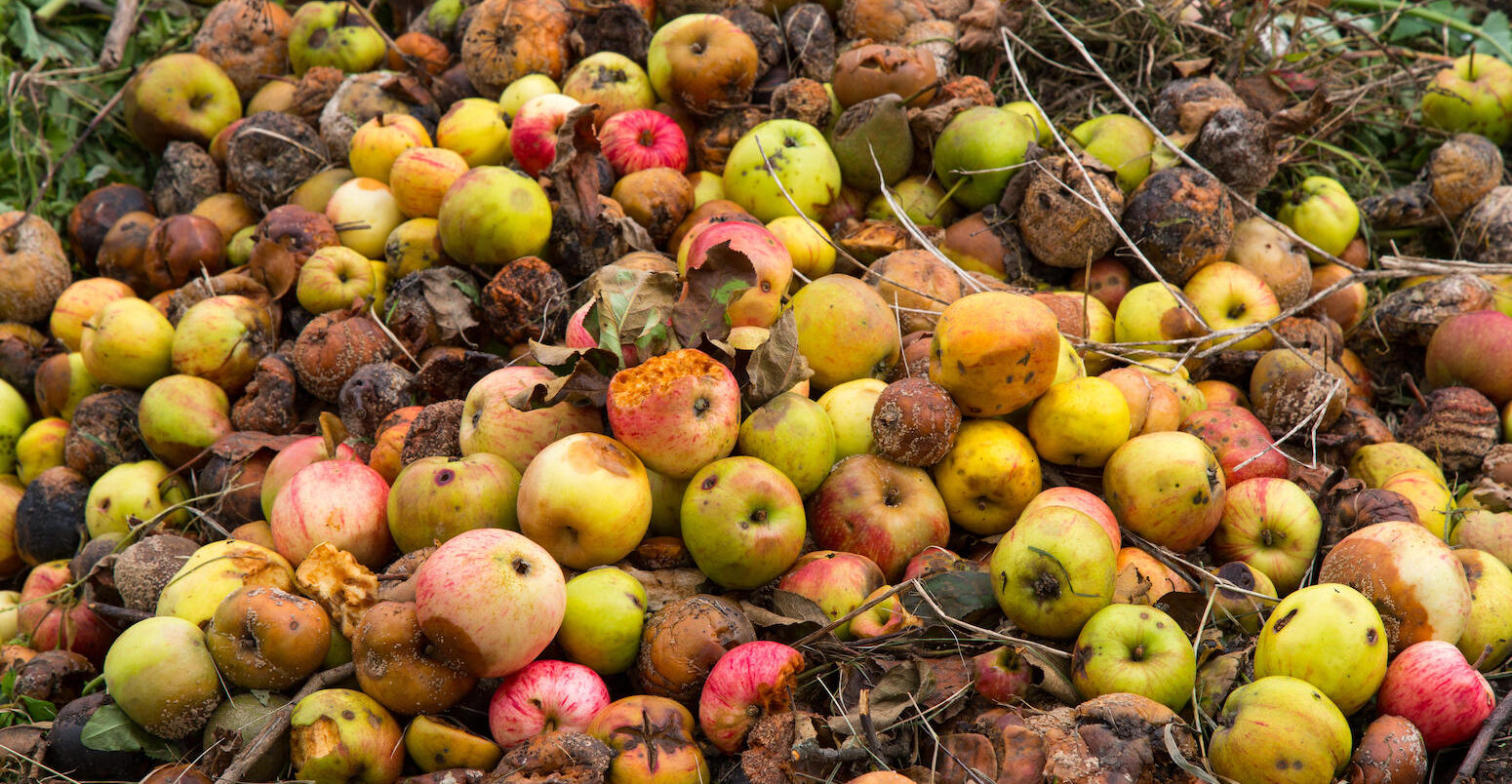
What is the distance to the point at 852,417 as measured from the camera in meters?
3.49

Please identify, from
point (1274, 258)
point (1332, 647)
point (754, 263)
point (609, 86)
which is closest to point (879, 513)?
point (754, 263)

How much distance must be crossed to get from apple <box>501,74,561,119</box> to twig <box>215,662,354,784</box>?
10.3 ft

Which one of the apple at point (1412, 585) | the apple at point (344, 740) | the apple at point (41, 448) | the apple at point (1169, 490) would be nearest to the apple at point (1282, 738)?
the apple at point (1412, 585)

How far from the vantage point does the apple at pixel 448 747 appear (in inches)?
103

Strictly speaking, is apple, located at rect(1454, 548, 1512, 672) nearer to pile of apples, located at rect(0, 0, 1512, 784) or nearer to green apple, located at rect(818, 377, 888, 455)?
pile of apples, located at rect(0, 0, 1512, 784)

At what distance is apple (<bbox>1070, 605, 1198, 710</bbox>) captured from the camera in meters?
2.64

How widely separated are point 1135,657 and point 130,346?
4.32 metres

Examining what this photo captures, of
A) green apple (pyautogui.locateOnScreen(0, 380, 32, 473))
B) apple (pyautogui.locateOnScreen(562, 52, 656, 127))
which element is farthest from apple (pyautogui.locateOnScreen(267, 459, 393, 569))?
green apple (pyautogui.locateOnScreen(0, 380, 32, 473))

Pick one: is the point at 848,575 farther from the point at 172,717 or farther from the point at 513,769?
the point at 172,717

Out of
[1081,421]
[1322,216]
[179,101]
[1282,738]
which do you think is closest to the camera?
[1282,738]

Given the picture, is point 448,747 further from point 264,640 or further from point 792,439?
point 792,439

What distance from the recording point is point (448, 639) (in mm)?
2582

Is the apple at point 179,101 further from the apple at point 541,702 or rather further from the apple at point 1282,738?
the apple at point 1282,738

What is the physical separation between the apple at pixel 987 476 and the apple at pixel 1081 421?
0.08m
